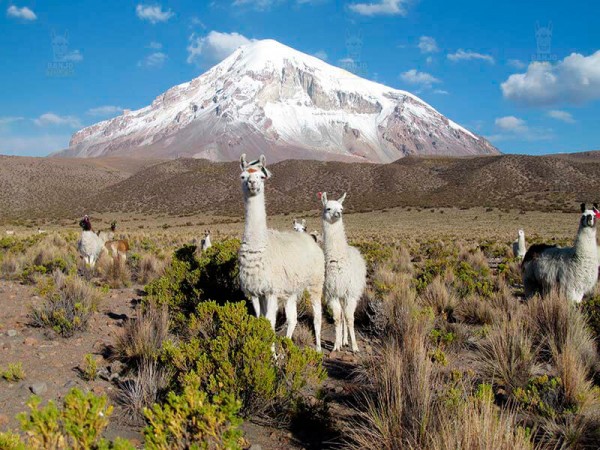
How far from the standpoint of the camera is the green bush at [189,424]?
2676 mm

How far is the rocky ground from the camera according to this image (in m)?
3.93

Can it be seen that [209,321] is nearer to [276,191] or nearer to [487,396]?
[487,396]

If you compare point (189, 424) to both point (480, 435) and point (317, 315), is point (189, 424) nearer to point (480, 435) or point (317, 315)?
point (480, 435)

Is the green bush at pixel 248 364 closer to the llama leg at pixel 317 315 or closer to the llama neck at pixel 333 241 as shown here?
the llama leg at pixel 317 315

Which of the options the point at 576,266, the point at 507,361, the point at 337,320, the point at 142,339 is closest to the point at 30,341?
the point at 142,339

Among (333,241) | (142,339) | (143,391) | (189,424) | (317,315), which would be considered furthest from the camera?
(333,241)

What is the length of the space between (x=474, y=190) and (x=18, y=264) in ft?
208

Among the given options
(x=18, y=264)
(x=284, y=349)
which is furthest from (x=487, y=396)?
(x=18, y=264)

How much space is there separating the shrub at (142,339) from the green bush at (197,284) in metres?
0.78

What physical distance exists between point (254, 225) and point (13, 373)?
3.04 m

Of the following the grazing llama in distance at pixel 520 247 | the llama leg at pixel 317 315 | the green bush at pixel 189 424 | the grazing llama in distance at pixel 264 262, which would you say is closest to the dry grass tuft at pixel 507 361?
→ the llama leg at pixel 317 315

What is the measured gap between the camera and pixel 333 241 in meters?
6.62

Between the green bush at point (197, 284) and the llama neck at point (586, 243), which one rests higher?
the llama neck at point (586, 243)

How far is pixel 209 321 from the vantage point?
5.85 metres
